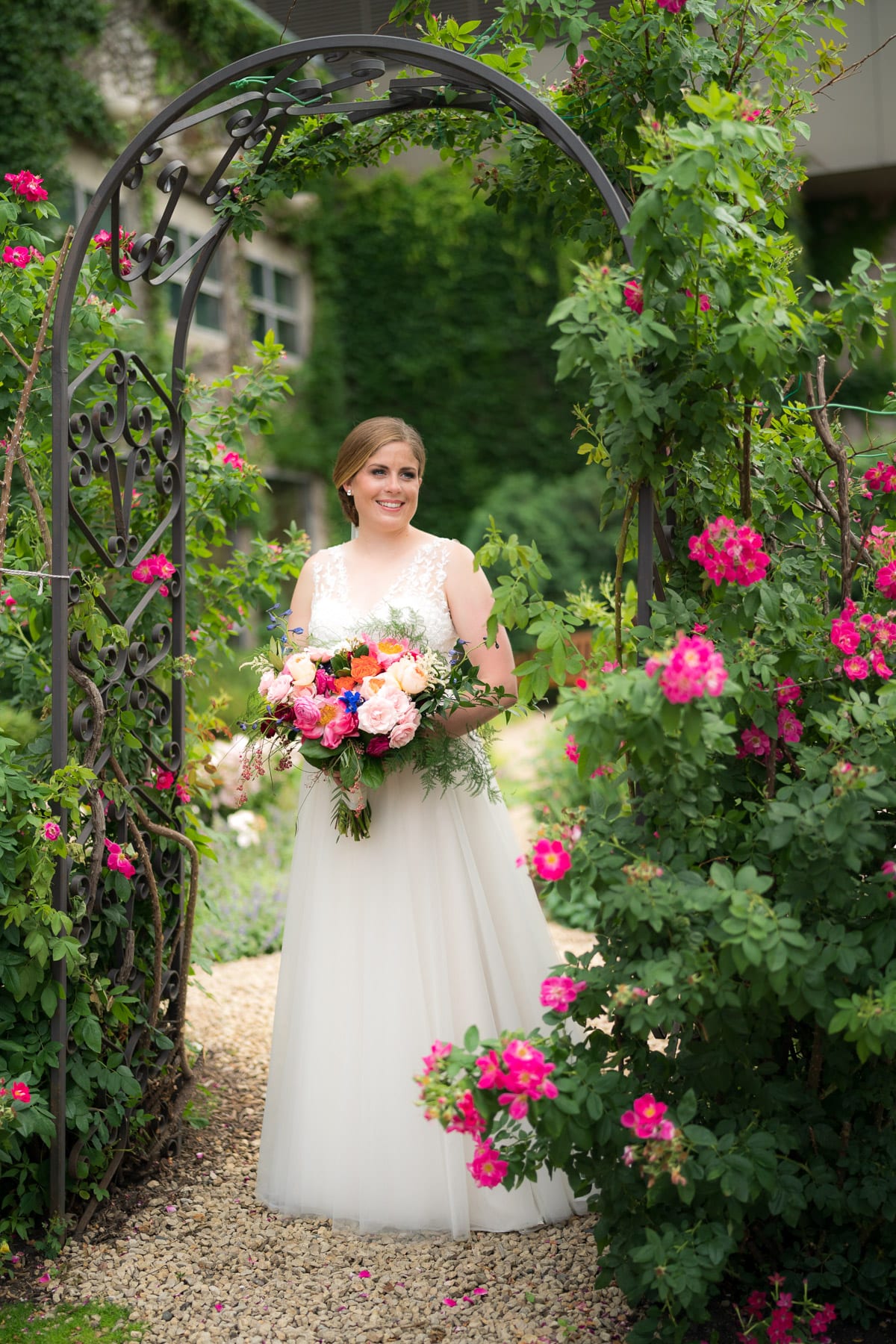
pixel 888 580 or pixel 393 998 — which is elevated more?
pixel 888 580

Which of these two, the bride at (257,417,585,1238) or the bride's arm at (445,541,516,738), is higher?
the bride's arm at (445,541,516,738)

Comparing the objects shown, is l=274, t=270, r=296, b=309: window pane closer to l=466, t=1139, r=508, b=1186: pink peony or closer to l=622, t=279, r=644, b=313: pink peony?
l=622, t=279, r=644, b=313: pink peony

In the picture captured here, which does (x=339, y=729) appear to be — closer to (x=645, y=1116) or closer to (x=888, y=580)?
(x=645, y=1116)

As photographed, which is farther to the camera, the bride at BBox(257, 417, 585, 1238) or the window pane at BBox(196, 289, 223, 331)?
the window pane at BBox(196, 289, 223, 331)

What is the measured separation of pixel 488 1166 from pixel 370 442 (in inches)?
77.8

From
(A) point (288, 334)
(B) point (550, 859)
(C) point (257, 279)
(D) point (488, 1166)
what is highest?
(C) point (257, 279)

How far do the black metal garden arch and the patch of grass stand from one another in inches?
11.0

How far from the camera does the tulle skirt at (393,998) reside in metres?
3.06

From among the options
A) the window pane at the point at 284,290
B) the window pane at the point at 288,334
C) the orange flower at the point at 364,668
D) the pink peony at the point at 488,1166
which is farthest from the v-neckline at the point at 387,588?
the window pane at the point at 284,290

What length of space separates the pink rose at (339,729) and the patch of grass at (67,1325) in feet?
4.68

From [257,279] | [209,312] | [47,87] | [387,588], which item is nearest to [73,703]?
[387,588]

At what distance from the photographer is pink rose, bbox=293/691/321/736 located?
2840 millimetres

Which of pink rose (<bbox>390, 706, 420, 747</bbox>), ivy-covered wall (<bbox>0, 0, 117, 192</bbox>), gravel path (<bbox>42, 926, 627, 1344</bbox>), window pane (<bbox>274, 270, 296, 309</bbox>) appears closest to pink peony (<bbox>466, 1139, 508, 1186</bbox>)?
gravel path (<bbox>42, 926, 627, 1344</bbox>)

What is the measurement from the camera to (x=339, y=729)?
9.27ft
